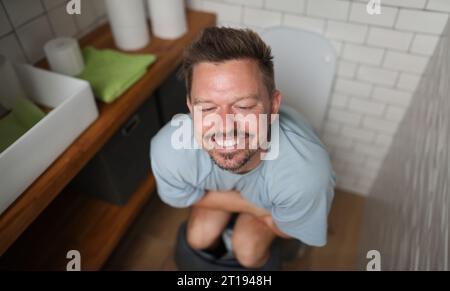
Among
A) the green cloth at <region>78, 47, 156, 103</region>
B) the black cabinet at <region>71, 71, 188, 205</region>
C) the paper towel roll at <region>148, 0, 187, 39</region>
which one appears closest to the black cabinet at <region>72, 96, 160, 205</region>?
the black cabinet at <region>71, 71, 188, 205</region>

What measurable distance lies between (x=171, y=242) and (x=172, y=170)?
1.86 feet

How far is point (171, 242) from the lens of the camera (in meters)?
1.29

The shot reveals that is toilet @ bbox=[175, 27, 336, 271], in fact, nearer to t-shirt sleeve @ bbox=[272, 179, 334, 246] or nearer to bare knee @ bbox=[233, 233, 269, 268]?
bare knee @ bbox=[233, 233, 269, 268]

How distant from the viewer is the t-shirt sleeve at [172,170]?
80 cm

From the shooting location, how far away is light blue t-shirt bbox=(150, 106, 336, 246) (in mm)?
751

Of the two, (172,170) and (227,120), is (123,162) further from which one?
(227,120)

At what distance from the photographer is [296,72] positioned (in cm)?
105

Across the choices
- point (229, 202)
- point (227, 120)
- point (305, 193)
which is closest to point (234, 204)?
point (229, 202)

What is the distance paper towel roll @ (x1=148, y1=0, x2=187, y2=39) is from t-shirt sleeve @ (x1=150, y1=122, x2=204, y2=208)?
0.42 metres

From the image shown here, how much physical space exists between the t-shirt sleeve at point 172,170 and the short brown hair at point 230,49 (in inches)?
8.8

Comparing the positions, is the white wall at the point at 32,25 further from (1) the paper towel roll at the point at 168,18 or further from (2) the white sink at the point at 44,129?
(1) the paper towel roll at the point at 168,18

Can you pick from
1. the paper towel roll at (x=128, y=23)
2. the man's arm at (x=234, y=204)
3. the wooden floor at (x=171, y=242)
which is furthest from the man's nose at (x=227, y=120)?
the wooden floor at (x=171, y=242)
